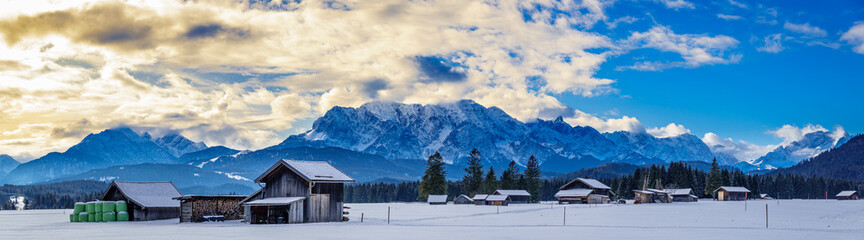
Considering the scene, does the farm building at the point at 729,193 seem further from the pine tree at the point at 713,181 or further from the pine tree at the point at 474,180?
the pine tree at the point at 474,180

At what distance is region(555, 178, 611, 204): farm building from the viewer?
12675 cm

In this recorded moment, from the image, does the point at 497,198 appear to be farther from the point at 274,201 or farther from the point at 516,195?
the point at 274,201

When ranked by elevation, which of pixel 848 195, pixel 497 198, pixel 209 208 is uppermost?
pixel 209 208

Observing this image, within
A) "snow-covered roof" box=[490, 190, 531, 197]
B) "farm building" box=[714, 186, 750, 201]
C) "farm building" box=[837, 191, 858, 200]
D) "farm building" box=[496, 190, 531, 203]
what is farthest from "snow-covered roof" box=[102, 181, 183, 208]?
"farm building" box=[837, 191, 858, 200]

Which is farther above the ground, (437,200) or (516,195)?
(516,195)

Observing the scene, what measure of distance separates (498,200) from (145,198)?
76536mm

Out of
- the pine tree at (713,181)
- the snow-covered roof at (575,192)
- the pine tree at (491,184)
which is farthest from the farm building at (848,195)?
the pine tree at (491,184)

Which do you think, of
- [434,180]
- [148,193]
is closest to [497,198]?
[434,180]

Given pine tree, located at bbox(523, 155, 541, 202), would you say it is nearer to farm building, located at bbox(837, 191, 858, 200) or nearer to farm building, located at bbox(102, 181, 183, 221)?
farm building, located at bbox(837, 191, 858, 200)

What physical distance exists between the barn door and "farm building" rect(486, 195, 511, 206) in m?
73.9

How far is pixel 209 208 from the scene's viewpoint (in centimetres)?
6241

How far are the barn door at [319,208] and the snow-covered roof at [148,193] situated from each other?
59.1 ft

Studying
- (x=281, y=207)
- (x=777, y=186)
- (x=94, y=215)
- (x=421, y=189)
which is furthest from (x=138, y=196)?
(x=777, y=186)

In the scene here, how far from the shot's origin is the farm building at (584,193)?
126750mm
